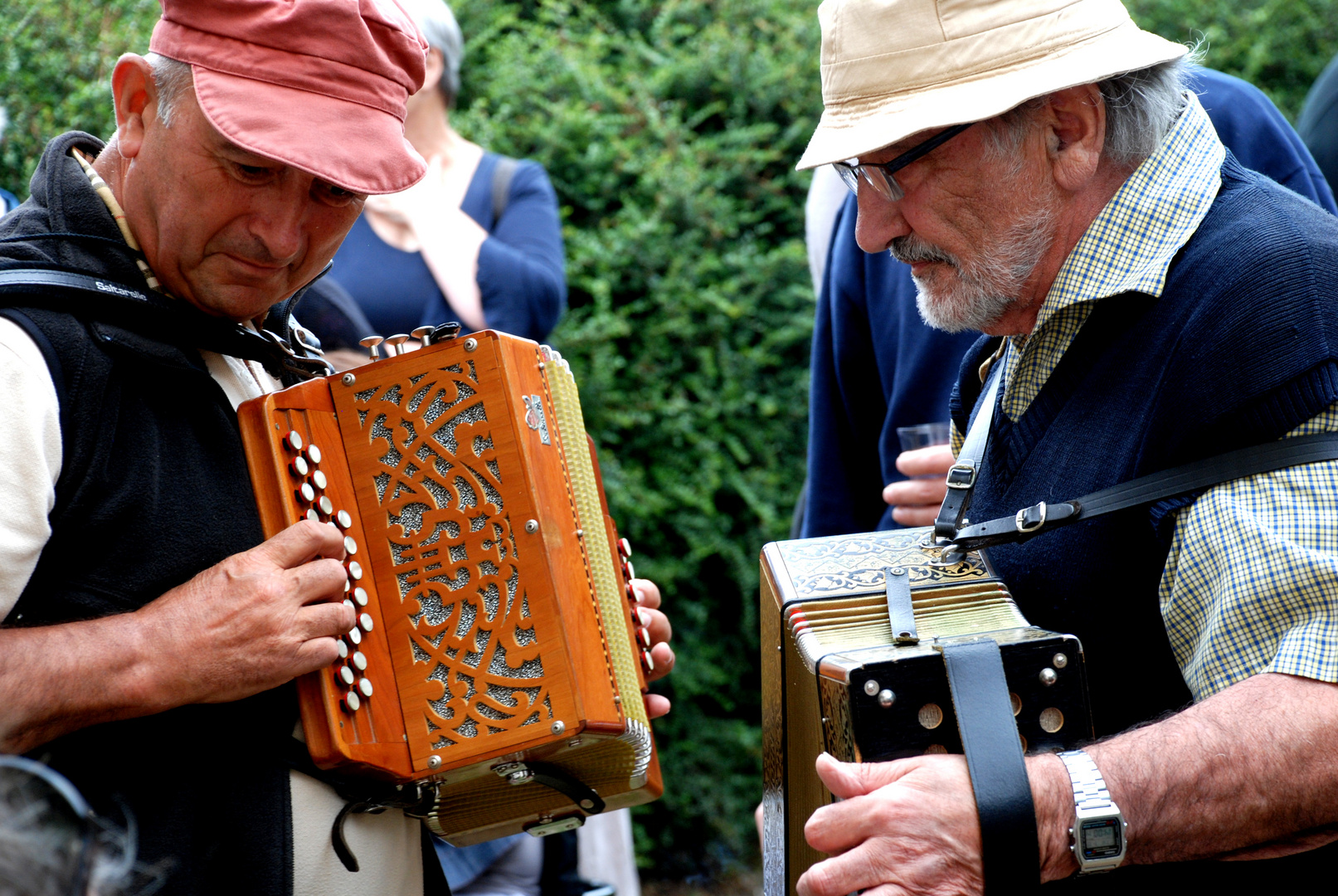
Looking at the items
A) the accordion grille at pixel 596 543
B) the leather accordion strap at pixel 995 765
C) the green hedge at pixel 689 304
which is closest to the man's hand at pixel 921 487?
the accordion grille at pixel 596 543

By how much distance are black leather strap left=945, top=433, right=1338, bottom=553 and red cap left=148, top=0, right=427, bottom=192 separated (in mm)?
1086

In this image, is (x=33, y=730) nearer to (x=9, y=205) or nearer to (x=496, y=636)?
(x=496, y=636)

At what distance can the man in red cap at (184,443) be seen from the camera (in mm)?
1567

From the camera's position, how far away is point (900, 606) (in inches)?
71.0

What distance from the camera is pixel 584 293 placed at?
466 cm

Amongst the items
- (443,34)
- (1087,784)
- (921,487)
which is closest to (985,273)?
(921,487)

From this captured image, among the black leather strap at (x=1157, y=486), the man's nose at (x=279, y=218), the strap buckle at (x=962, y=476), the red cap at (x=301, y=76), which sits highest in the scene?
the red cap at (x=301, y=76)

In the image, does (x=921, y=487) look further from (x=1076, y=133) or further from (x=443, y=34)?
(x=443, y=34)

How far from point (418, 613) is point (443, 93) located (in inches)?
90.0

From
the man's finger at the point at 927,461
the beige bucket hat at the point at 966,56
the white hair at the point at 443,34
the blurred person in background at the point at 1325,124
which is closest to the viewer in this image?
the beige bucket hat at the point at 966,56

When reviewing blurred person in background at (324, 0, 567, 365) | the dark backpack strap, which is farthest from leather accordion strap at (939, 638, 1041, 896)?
the dark backpack strap

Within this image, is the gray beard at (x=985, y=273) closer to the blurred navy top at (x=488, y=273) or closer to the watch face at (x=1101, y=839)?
the watch face at (x=1101, y=839)

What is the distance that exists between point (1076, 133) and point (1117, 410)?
479 mm

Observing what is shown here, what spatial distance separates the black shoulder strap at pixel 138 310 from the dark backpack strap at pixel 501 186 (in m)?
1.68
